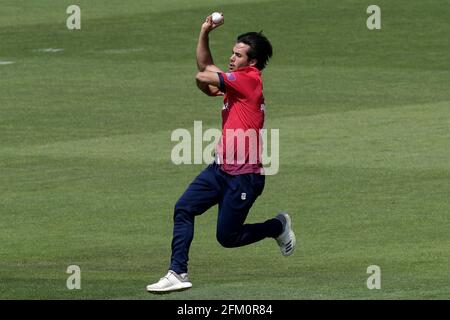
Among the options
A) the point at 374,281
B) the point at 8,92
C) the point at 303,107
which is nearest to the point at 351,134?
the point at 303,107

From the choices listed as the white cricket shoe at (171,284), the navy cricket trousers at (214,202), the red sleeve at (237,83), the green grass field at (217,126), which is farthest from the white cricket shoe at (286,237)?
the red sleeve at (237,83)

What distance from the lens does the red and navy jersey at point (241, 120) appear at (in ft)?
46.2

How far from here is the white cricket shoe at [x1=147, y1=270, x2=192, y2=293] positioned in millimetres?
13922

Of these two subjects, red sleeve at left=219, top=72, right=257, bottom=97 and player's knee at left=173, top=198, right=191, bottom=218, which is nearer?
red sleeve at left=219, top=72, right=257, bottom=97

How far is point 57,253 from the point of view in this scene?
56.8 feet

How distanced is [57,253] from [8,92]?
45.5 ft

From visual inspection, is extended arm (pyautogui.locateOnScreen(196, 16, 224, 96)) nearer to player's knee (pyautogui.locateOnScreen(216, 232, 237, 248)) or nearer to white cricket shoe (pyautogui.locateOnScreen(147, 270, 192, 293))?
player's knee (pyautogui.locateOnScreen(216, 232, 237, 248))

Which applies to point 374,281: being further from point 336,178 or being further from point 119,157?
point 119,157

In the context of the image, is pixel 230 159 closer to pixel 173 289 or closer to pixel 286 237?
pixel 173 289

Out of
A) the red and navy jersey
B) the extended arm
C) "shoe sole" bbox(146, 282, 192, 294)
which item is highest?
the extended arm

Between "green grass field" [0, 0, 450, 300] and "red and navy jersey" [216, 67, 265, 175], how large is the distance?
123 cm

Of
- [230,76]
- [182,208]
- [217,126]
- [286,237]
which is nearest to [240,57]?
[230,76]

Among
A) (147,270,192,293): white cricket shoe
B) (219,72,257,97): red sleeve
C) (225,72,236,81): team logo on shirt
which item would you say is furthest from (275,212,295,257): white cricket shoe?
(225,72,236,81): team logo on shirt

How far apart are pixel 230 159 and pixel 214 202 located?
0.44 metres
